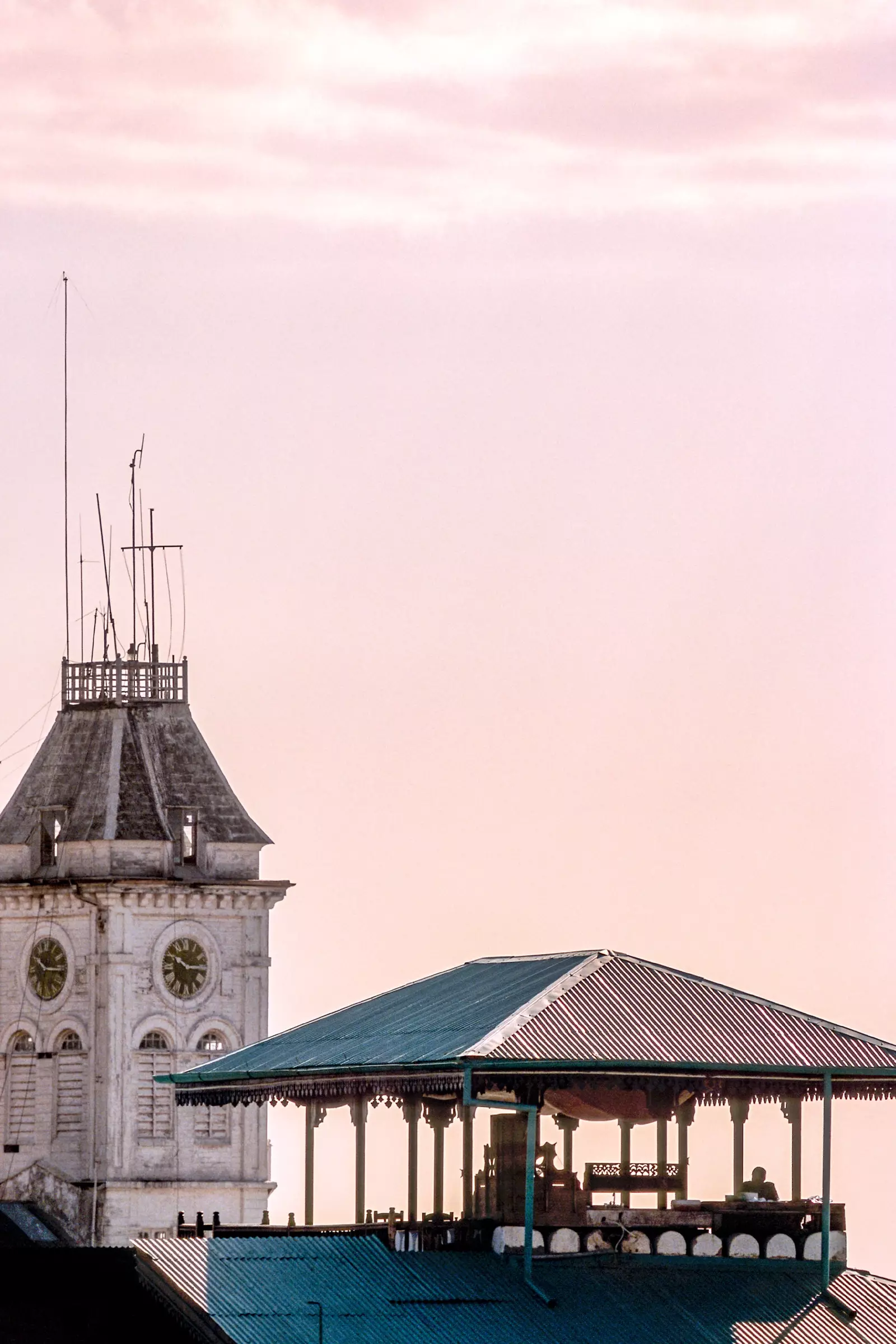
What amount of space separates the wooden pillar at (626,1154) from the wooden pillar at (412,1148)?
438cm

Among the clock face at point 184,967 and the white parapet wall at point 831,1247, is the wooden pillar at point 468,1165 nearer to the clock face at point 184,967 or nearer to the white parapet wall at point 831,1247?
the white parapet wall at point 831,1247

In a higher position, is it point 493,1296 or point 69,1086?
point 493,1296

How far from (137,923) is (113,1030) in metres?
3.81

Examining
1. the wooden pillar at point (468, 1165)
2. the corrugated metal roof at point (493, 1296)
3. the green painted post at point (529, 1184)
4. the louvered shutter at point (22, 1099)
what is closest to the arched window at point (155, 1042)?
the louvered shutter at point (22, 1099)

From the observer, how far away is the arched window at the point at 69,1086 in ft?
523

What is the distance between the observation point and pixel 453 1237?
99.1m

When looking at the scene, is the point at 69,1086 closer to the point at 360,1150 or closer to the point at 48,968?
the point at 48,968

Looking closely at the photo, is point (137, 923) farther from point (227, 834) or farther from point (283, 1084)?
point (283, 1084)

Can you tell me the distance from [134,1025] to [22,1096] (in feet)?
15.4

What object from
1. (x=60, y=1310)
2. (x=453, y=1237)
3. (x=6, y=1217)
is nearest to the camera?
(x=60, y=1310)

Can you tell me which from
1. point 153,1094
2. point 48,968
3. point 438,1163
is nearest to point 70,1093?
point 153,1094

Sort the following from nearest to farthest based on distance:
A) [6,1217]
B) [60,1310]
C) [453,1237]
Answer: [60,1310]
[453,1237]
[6,1217]

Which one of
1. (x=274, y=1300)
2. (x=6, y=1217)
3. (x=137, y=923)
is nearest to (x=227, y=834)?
(x=137, y=923)

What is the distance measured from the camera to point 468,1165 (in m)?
101
